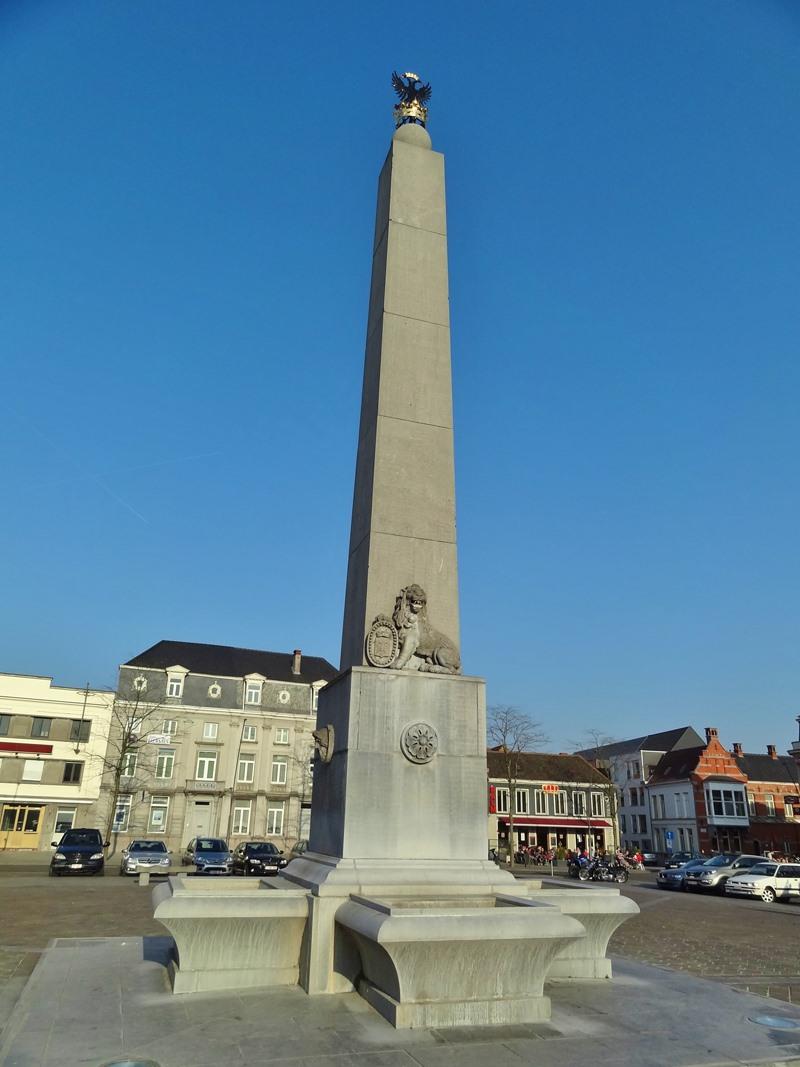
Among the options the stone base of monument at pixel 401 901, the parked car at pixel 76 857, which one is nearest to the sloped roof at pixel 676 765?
the parked car at pixel 76 857

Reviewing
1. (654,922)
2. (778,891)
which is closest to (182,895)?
(654,922)

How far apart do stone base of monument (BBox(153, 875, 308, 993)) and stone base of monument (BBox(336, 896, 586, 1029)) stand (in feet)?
3.84

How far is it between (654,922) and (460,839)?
42.0 ft

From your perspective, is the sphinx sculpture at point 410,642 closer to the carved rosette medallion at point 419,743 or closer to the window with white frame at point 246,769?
the carved rosette medallion at point 419,743

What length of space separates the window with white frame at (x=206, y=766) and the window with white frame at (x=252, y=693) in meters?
4.06

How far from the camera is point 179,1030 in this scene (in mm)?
5855

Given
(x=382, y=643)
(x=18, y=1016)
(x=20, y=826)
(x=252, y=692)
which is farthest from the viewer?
(x=252, y=692)

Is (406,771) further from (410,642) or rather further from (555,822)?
(555,822)

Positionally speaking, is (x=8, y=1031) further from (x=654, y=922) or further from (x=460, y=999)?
(x=654, y=922)

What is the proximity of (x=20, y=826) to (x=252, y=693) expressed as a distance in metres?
15.3

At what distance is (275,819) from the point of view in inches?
1892

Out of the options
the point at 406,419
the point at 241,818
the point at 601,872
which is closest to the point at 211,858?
the point at 601,872

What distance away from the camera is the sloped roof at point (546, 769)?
59000 mm

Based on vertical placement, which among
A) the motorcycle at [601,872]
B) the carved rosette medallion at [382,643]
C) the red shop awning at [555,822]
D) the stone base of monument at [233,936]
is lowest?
the motorcycle at [601,872]
